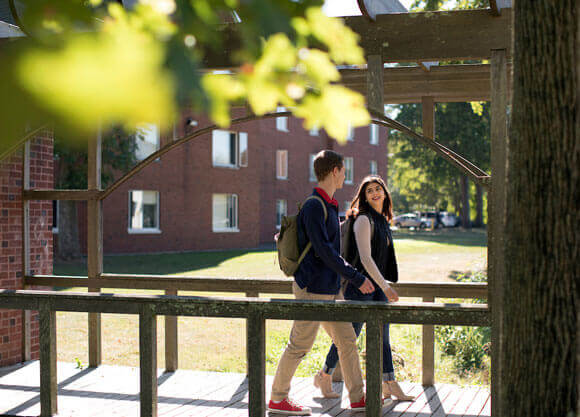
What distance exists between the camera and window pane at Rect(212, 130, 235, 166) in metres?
26.0

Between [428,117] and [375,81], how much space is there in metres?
1.41

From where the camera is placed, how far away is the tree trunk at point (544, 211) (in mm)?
2346

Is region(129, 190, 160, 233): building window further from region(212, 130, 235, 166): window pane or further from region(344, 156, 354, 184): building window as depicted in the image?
region(344, 156, 354, 184): building window

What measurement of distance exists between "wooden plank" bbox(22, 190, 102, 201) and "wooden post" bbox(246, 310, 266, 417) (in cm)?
226

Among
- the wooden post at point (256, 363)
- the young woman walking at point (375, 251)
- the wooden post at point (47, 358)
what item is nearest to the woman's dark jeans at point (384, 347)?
the young woman walking at point (375, 251)

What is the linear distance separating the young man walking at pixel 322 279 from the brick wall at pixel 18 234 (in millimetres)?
2802

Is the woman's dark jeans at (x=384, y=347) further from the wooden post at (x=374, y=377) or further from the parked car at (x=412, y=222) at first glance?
the parked car at (x=412, y=222)

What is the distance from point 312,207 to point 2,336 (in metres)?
3.37

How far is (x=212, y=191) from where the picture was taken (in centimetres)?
2606

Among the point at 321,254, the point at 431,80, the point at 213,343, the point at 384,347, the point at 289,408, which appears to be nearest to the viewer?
the point at 321,254

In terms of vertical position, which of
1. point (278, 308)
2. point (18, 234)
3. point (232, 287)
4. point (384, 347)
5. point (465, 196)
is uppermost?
point (465, 196)

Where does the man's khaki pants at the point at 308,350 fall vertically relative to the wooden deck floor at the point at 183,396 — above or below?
above

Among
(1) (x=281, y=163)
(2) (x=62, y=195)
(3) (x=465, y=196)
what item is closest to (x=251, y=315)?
(2) (x=62, y=195)

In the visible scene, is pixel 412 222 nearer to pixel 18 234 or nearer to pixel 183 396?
pixel 18 234
